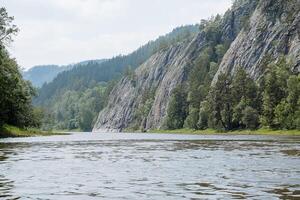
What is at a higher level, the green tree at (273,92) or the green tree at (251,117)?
the green tree at (273,92)

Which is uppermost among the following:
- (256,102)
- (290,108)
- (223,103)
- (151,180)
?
(223,103)

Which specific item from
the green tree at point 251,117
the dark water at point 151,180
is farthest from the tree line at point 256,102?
the dark water at point 151,180

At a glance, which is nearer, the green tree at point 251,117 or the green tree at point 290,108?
the green tree at point 290,108

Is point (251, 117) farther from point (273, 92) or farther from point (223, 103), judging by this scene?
point (223, 103)

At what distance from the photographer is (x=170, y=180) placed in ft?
84.2

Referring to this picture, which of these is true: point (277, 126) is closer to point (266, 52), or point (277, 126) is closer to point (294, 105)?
point (294, 105)

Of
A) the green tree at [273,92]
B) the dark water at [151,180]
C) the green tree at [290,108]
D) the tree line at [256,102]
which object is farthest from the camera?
the green tree at [273,92]

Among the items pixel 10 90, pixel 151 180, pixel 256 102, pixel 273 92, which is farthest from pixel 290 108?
pixel 151 180

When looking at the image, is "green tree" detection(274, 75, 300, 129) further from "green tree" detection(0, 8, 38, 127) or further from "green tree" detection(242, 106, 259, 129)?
"green tree" detection(0, 8, 38, 127)

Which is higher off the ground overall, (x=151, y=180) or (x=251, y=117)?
(x=251, y=117)

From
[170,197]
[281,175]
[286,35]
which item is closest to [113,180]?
[170,197]

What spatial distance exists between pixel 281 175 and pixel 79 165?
14.3 metres

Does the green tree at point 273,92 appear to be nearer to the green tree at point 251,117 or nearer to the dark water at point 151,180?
the green tree at point 251,117

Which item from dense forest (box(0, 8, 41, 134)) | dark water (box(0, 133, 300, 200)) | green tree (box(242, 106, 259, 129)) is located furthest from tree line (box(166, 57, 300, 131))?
dark water (box(0, 133, 300, 200))
